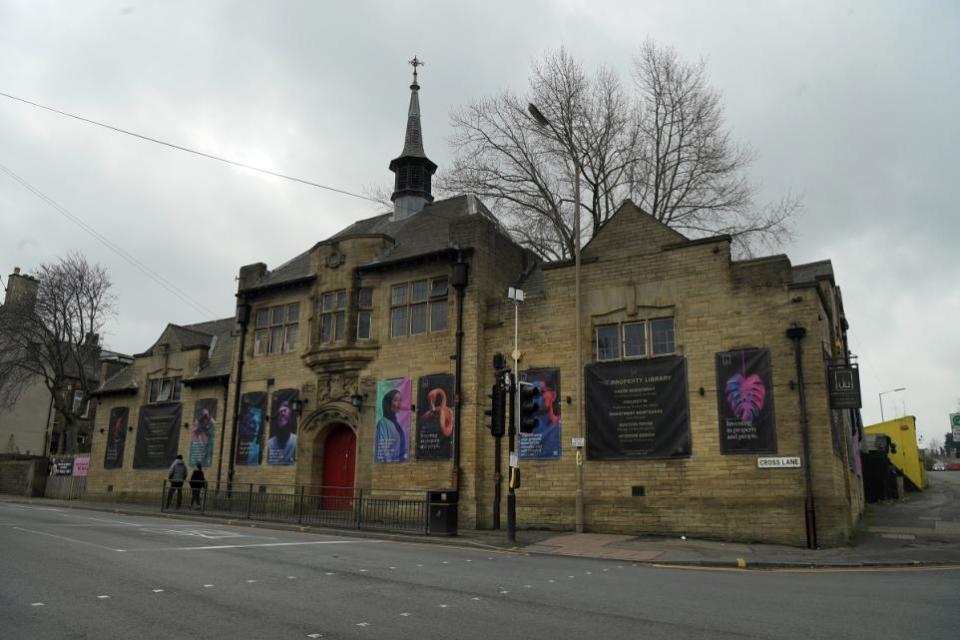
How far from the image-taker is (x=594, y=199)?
2986 centimetres

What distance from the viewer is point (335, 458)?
24469 millimetres

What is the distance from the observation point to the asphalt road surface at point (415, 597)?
670cm

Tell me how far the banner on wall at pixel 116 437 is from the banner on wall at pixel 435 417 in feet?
58.2

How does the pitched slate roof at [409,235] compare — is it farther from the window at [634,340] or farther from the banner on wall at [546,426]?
the window at [634,340]

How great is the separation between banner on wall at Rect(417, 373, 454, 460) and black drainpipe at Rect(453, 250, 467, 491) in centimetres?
29

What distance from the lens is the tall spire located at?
96.1ft

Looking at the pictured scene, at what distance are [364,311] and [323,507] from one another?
6860 mm

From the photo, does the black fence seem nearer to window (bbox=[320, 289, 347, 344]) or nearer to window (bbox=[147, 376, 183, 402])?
window (bbox=[320, 289, 347, 344])

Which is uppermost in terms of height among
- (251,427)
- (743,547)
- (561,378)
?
(561,378)

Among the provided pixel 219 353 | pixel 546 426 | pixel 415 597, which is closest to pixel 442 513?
pixel 546 426

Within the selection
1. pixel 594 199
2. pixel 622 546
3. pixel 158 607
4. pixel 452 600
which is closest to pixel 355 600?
pixel 452 600

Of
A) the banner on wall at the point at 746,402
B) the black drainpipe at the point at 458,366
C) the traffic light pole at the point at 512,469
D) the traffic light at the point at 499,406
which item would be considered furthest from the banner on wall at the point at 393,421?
the banner on wall at the point at 746,402

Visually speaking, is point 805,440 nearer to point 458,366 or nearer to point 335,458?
point 458,366

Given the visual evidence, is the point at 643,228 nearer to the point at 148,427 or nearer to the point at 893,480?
the point at 893,480
